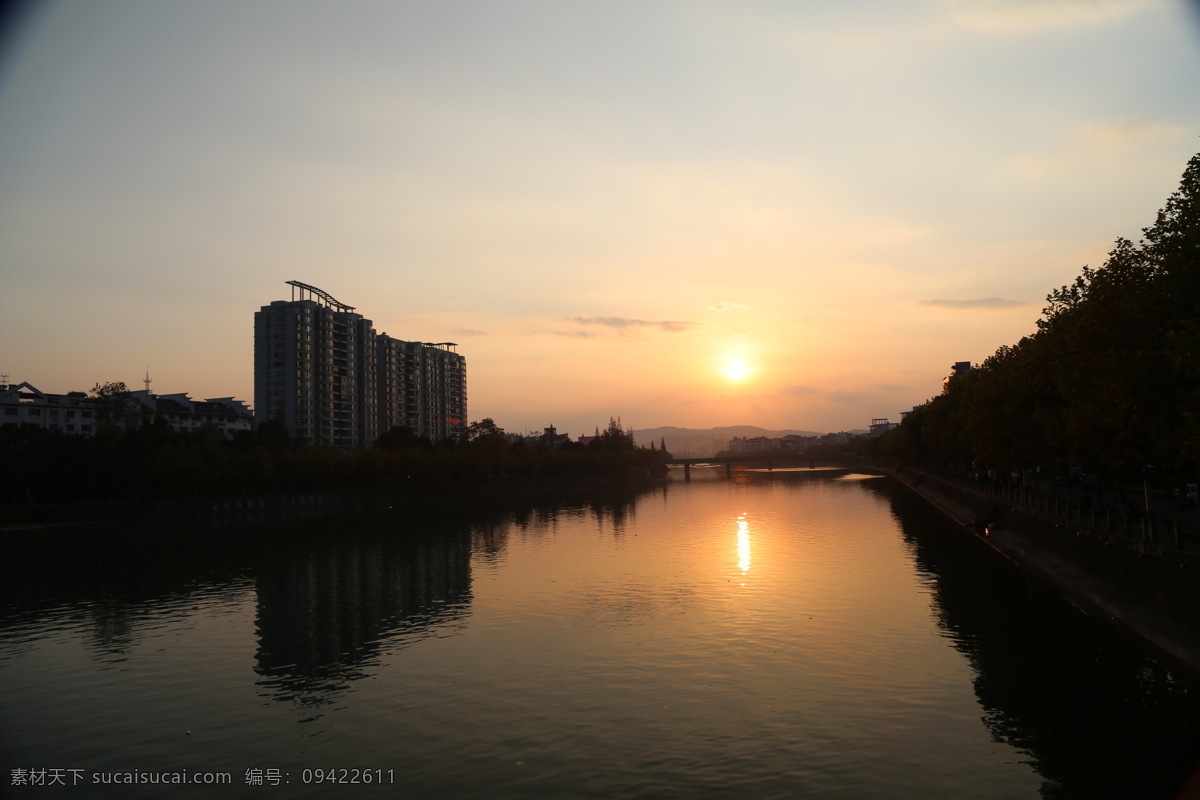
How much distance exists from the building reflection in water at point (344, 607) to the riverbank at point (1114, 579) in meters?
25.1

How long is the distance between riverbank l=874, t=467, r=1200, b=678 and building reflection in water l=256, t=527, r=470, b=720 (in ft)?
82.2

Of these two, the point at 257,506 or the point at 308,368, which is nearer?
the point at 257,506

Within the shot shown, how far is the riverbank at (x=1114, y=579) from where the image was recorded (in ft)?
86.5

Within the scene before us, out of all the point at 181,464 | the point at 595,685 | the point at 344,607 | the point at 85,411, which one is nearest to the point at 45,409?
the point at 85,411

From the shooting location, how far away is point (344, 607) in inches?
1558

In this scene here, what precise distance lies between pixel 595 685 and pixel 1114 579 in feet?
74.8

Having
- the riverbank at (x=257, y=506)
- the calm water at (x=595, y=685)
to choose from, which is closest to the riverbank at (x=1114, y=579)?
the calm water at (x=595, y=685)

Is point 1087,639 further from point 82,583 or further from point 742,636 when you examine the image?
point 82,583

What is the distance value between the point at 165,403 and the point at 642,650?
518 ft

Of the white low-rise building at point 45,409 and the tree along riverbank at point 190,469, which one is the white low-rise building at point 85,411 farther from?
the tree along riverbank at point 190,469

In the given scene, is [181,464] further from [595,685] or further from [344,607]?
[595,685]

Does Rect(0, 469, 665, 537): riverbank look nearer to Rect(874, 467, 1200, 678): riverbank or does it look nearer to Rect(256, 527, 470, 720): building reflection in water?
Rect(256, 527, 470, 720): building reflection in water

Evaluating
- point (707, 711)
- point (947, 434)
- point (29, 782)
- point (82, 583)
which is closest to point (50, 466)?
point (82, 583)

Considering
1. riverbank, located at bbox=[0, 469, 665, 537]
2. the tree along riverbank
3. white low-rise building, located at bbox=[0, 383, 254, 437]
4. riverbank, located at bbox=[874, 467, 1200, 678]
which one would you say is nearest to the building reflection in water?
riverbank, located at bbox=[874, 467, 1200, 678]
